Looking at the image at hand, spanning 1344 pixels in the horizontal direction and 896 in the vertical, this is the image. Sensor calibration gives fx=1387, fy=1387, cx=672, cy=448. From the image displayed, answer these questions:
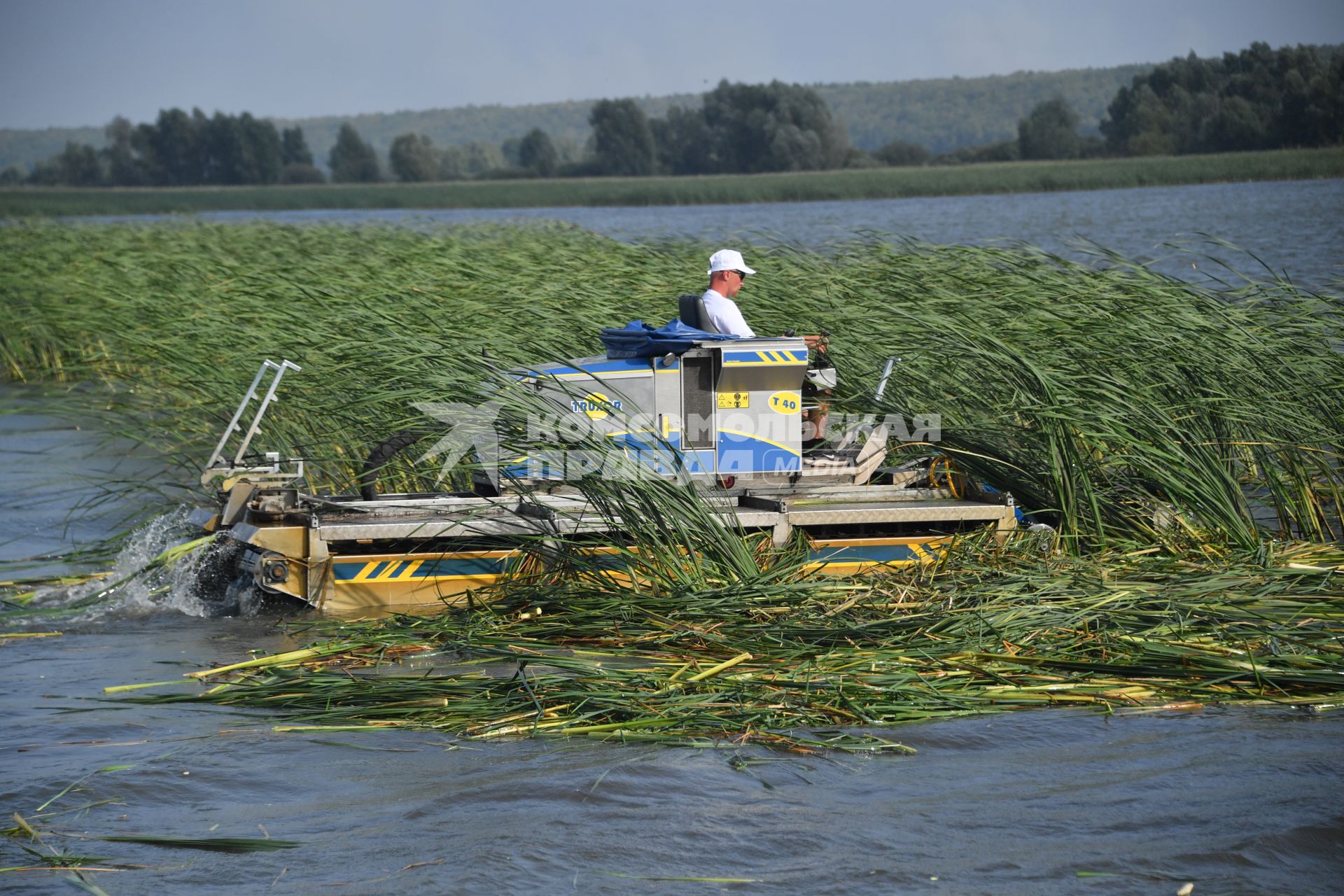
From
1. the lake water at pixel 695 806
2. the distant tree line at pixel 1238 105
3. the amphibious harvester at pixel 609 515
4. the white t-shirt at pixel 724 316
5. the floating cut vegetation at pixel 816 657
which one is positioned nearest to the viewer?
the lake water at pixel 695 806

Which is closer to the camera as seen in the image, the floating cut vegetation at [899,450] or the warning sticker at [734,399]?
the floating cut vegetation at [899,450]

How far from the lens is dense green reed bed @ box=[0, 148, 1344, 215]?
51.0 meters

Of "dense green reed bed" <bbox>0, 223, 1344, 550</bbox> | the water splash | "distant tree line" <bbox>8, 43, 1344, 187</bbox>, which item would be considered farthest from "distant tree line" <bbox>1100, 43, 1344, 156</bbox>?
the water splash

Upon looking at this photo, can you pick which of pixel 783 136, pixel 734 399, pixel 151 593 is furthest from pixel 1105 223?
pixel 783 136

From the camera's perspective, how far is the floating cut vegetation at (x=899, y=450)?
234 inches

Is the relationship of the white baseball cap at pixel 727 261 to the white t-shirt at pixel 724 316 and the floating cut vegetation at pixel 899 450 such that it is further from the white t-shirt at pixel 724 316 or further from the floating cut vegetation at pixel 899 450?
the floating cut vegetation at pixel 899 450

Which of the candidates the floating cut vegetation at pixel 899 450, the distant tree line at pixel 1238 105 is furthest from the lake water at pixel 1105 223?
the distant tree line at pixel 1238 105

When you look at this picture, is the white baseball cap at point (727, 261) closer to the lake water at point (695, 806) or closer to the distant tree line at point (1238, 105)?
the lake water at point (695, 806)

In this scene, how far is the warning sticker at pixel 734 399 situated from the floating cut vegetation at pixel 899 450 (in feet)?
3.15

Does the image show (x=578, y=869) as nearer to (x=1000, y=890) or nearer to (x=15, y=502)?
(x=1000, y=890)

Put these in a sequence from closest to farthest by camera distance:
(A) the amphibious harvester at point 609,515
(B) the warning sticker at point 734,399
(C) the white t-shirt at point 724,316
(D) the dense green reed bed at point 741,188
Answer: (A) the amphibious harvester at point 609,515 → (B) the warning sticker at point 734,399 → (C) the white t-shirt at point 724,316 → (D) the dense green reed bed at point 741,188

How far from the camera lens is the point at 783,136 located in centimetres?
8712

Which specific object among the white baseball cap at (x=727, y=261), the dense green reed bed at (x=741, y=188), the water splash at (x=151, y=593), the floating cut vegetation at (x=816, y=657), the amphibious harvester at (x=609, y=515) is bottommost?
the water splash at (x=151, y=593)

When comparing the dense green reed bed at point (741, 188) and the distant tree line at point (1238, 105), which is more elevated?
the distant tree line at point (1238, 105)
